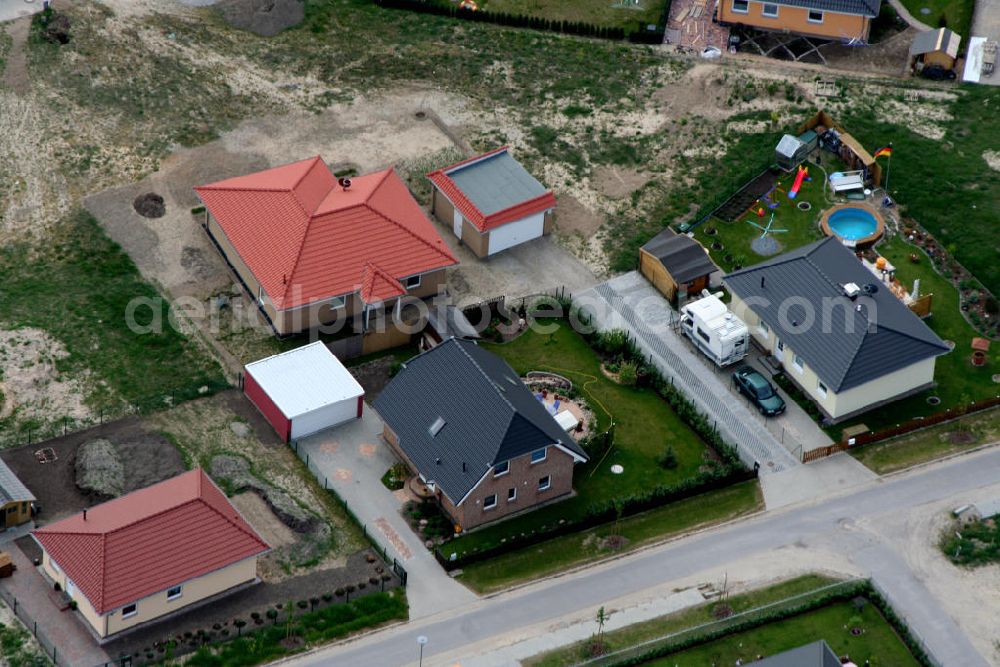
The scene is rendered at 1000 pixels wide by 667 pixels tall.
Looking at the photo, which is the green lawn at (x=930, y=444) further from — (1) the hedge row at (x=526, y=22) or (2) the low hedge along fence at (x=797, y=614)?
(1) the hedge row at (x=526, y=22)

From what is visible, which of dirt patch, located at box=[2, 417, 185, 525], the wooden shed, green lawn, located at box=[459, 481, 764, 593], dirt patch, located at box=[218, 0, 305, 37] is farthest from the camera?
dirt patch, located at box=[218, 0, 305, 37]

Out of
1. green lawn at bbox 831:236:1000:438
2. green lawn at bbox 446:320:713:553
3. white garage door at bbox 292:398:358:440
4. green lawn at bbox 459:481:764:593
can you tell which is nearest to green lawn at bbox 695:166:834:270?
green lawn at bbox 831:236:1000:438

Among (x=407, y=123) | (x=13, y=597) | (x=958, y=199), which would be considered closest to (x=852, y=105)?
(x=958, y=199)

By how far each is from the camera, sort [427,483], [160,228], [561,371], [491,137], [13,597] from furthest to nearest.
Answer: [491,137] → [160,228] → [561,371] → [427,483] → [13,597]

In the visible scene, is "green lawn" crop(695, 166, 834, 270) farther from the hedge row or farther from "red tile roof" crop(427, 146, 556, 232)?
the hedge row

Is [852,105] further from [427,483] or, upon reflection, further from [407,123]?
[427,483]
